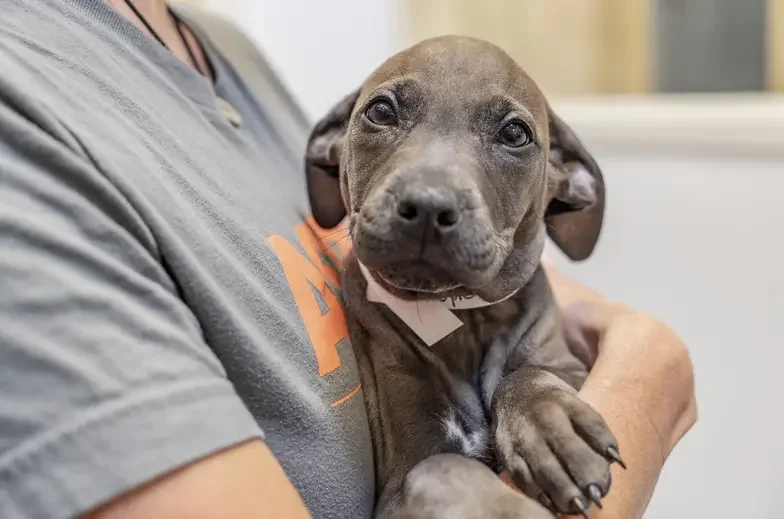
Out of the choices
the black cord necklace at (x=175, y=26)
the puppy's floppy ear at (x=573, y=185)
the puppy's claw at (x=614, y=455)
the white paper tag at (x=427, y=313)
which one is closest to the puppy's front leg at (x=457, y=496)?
the puppy's claw at (x=614, y=455)

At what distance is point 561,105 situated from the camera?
2.80 metres

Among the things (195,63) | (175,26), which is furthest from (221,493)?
(175,26)

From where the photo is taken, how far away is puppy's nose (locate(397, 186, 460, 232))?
Answer: 987 millimetres

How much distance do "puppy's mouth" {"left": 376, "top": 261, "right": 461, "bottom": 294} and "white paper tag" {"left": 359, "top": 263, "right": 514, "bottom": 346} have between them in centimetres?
12

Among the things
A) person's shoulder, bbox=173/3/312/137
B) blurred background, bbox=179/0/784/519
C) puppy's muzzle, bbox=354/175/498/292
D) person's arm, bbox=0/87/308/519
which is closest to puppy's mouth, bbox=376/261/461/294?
puppy's muzzle, bbox=354/175/498/292

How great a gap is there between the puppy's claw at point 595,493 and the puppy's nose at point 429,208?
0.36 metres

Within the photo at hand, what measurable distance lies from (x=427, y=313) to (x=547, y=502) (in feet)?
1.15

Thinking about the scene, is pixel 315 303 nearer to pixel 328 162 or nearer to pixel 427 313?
pixel 427 313

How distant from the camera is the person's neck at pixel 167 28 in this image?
129cm

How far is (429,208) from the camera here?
3.24ft

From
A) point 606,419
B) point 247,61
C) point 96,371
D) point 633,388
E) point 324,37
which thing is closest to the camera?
point 96,371

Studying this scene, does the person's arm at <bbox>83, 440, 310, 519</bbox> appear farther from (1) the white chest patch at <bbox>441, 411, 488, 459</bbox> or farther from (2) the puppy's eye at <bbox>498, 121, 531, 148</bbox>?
(2) the puppy's eye at <bbox>498, 121, 531, 148</bbox>

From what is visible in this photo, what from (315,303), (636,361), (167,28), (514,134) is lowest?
(636,361)

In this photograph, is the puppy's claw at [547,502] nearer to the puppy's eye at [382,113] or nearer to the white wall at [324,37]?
the puppy's eye at [382,113]
